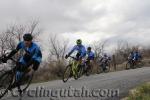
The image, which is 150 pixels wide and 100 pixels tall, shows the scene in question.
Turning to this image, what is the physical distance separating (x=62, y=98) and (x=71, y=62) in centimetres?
885

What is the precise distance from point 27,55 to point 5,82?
101cm

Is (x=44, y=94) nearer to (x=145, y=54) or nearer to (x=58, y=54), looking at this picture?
(x=145, y=54)

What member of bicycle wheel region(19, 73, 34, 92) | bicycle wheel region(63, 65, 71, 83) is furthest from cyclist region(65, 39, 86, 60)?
bicycle wheel region(19, 73, 34, 92)

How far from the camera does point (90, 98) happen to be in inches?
449

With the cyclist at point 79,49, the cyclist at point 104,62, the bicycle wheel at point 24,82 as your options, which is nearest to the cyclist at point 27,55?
the bicycle wheel at point 24,82

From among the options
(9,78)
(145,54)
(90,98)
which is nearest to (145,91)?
(90,98)

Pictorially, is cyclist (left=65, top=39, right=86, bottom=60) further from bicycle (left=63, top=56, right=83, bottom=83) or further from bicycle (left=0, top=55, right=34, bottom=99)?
bicycle (left=0, top=55, right=34, bottom=99)

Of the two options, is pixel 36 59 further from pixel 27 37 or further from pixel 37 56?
pixel 27 37

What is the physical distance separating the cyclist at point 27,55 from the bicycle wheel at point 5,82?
0.25m

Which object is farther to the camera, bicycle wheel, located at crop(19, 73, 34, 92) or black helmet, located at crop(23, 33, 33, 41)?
bicycle wheel, located at crop(19, 73, 34, 92)

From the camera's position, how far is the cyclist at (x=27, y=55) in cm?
1181

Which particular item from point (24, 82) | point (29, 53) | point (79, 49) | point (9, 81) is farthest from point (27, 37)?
point (79, 49)

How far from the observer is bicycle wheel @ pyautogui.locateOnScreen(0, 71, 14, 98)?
11.6 meters

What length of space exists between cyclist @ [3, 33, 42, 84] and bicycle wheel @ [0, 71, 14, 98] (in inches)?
9.7
